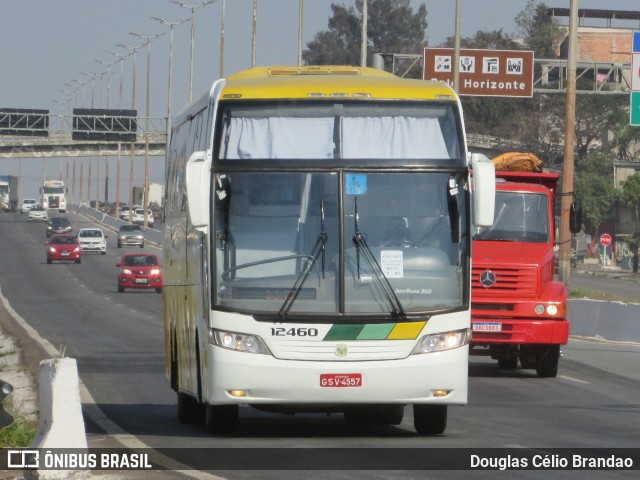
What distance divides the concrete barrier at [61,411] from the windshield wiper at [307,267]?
2.73 m

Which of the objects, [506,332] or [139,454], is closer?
[139,454]

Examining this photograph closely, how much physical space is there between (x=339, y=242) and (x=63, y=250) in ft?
220

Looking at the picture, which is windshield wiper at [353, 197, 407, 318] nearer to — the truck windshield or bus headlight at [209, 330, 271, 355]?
bus headlight at [209, 330, 271, 355]

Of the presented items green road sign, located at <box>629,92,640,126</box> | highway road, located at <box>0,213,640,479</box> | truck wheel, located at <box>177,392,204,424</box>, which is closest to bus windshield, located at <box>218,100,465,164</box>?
highway road, located at <box>0,213,640,479</box>

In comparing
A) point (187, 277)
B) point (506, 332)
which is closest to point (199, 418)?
point (187, 277)

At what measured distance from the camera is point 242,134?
13805 millimetres

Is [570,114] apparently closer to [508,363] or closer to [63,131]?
[508,363]

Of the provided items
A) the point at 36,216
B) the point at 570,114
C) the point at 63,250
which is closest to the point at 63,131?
the point at 36,216

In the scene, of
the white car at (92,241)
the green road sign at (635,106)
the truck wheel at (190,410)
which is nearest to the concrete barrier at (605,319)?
the green road sign at (635,106)

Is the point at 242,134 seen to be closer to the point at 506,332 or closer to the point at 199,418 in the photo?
the point at 199,418

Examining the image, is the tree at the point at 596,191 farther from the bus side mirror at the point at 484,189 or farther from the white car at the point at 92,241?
the bus side mirror at the point at 484,189

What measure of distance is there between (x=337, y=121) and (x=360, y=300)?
1.71 m

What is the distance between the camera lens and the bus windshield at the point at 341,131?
1374 centimetres

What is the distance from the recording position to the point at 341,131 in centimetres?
1388
